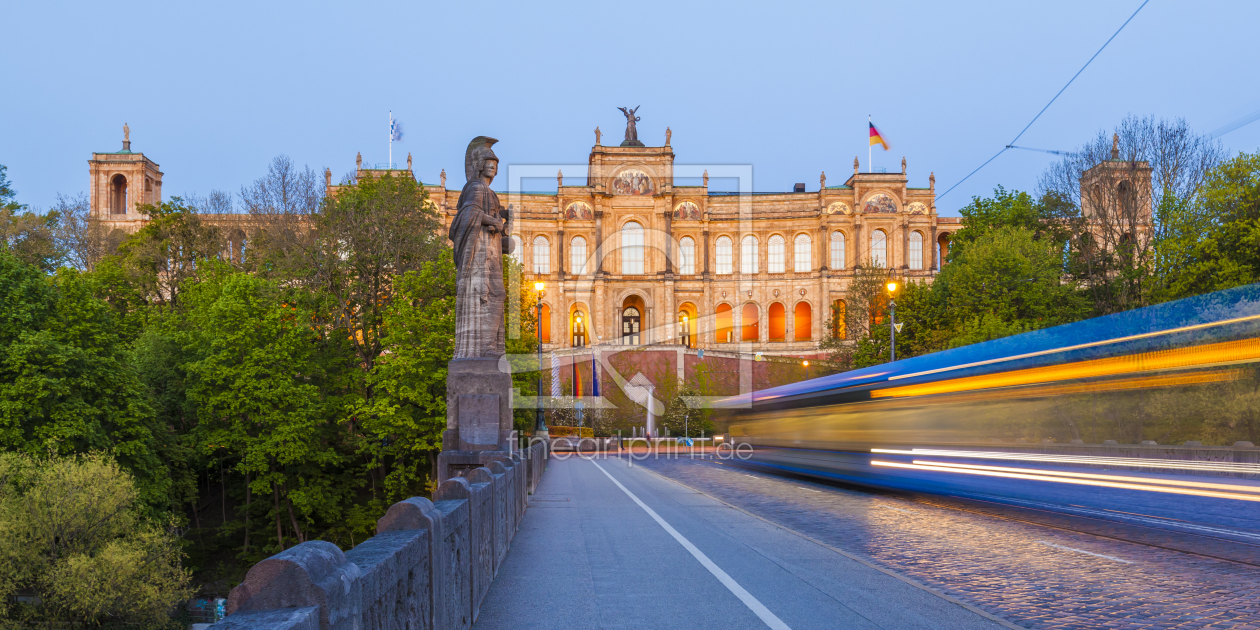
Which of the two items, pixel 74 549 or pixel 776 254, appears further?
pixel 776 254

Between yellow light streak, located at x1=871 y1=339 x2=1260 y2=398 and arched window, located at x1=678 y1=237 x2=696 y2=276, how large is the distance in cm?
7519

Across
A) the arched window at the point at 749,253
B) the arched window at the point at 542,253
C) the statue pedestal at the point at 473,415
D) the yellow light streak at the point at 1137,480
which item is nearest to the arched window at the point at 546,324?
the arched window at the point at 542,253

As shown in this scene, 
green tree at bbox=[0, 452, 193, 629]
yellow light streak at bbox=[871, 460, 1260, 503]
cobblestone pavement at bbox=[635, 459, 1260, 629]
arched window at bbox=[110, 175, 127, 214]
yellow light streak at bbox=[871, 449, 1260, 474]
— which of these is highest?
arched window at bbox=[110, 175, 127, 214]

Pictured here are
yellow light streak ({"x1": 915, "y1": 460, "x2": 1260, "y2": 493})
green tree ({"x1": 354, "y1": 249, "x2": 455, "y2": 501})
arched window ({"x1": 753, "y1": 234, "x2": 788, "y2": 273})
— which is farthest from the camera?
arched window ({"x1": 753, "y1": 234, "x2": 788, "y2": 273})

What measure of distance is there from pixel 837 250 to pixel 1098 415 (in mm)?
79078

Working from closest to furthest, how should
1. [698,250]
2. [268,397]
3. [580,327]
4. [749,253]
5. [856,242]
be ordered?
1. [268,397]
2. [856,242]
3. [580,327]
4. [698,250]
5. [749,253]

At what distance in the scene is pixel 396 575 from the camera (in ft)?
14.4

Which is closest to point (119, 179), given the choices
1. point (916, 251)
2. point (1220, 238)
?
point (916, 251)

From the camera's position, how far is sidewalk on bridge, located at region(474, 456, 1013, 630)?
748 centimetres

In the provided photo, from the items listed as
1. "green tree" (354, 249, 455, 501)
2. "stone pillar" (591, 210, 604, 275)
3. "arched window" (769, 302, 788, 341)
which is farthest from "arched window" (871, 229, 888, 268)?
"green tree" (354, 249, 455, 501)

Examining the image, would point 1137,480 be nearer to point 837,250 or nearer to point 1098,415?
point 1098,415

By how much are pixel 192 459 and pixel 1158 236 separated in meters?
45.9

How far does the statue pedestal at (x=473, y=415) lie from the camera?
17.0 m

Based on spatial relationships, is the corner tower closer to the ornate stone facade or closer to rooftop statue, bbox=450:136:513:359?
the ornate stone facade
